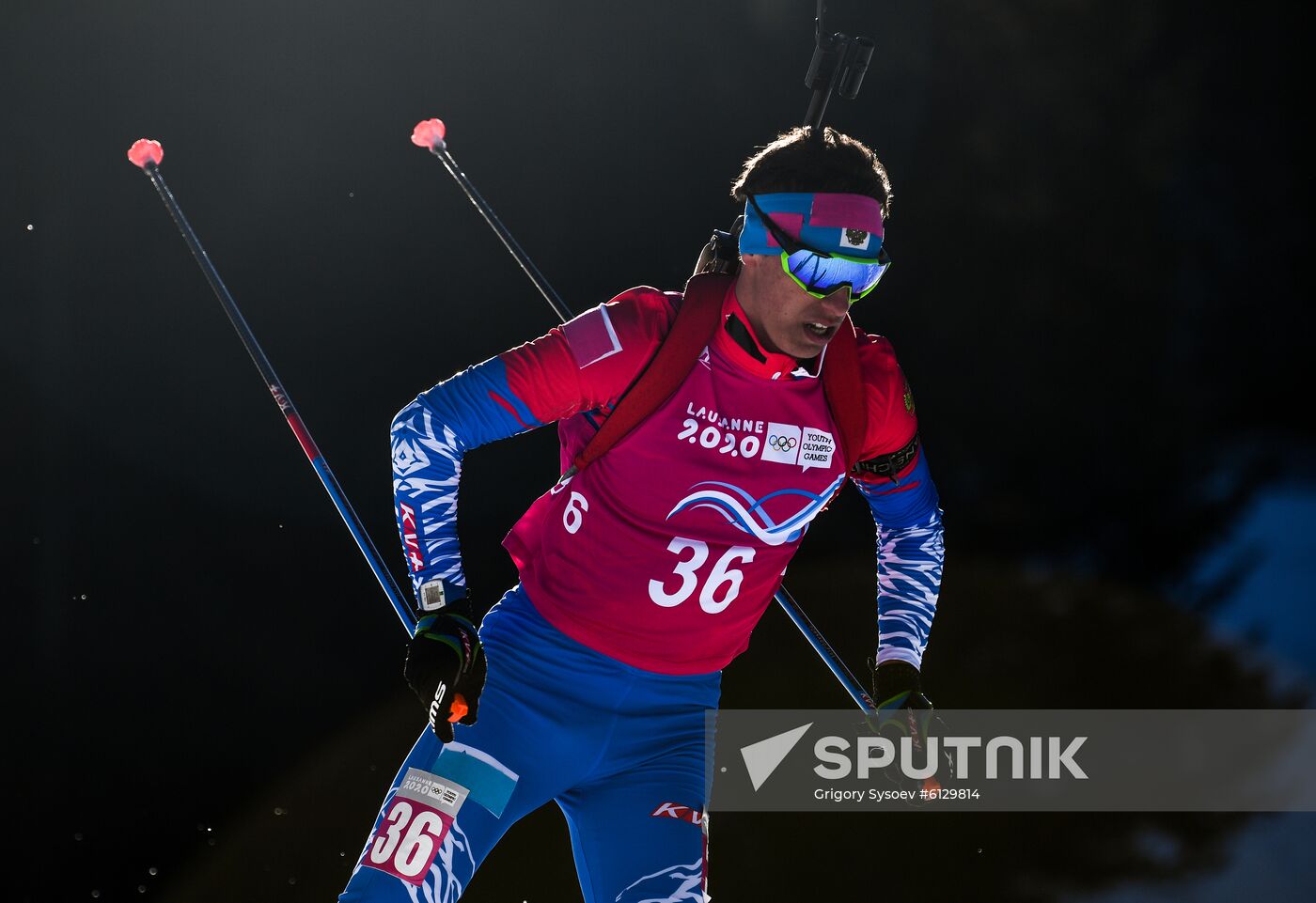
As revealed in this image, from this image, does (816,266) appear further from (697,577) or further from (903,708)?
(903,708)

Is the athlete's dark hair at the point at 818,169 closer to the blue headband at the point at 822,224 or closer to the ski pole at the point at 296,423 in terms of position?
the blue headband at the point at 822,224

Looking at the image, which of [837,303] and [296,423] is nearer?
[837,303]

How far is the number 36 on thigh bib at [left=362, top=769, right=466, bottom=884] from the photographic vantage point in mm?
1954

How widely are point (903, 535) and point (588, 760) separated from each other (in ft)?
2.82

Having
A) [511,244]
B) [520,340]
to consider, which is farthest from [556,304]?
[520,340]

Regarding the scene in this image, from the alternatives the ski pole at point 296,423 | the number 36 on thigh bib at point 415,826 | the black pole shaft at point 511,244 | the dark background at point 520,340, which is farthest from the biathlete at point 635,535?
the dark background at point 520,340

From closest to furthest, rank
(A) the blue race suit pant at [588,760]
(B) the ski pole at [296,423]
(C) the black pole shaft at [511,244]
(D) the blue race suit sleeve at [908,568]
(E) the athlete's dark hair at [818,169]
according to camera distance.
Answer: (A) the blue race suit pant at [588,760]
(E) the athlete's dark hair at [818,169]
(B) the ski pole at [296,423]
(D) the blue race suit sleeve at [908,568]
(C) the black pole shaft at [511,244]

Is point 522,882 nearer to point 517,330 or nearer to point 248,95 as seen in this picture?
point 517,330

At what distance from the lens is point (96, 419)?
4.35 meters

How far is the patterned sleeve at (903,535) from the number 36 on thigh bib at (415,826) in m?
0.96

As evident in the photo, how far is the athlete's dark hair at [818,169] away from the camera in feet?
7.55

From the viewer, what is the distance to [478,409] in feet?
6.97

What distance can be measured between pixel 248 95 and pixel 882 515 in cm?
287

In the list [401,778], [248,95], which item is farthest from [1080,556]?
[248,95]
